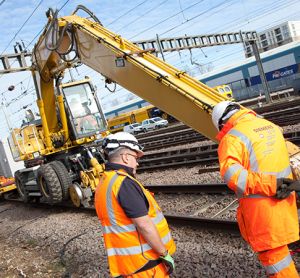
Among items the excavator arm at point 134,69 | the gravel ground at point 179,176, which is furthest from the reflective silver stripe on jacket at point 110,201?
the gravel ground at point 179,176

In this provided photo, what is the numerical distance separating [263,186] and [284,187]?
184mm

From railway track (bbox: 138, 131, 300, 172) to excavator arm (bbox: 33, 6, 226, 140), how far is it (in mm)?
4592

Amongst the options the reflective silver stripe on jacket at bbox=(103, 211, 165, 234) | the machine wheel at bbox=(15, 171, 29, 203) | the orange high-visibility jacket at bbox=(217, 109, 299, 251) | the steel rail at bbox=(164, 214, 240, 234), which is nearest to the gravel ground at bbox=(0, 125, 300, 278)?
the steel rail at bbox=(164, 214, 240, 234)

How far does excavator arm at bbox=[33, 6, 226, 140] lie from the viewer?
525 centimetres

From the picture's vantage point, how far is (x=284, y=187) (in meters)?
2.98

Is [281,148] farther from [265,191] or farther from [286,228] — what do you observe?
[286,228]

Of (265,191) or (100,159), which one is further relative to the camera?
(100,159)

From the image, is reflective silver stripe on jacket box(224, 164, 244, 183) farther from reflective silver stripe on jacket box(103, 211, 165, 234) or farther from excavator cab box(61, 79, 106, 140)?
excavator cab box(61, 79, 106, 140)

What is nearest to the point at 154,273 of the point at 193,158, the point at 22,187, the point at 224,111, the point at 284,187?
the point at 284,187

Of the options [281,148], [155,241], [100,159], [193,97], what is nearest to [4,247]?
[100,159]

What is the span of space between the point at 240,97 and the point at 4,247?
43.8m

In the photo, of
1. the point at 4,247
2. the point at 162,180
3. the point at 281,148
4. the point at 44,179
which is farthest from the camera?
the point at 162,180

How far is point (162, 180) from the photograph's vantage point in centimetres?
1116

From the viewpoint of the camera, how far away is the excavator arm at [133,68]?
5.25 meters
